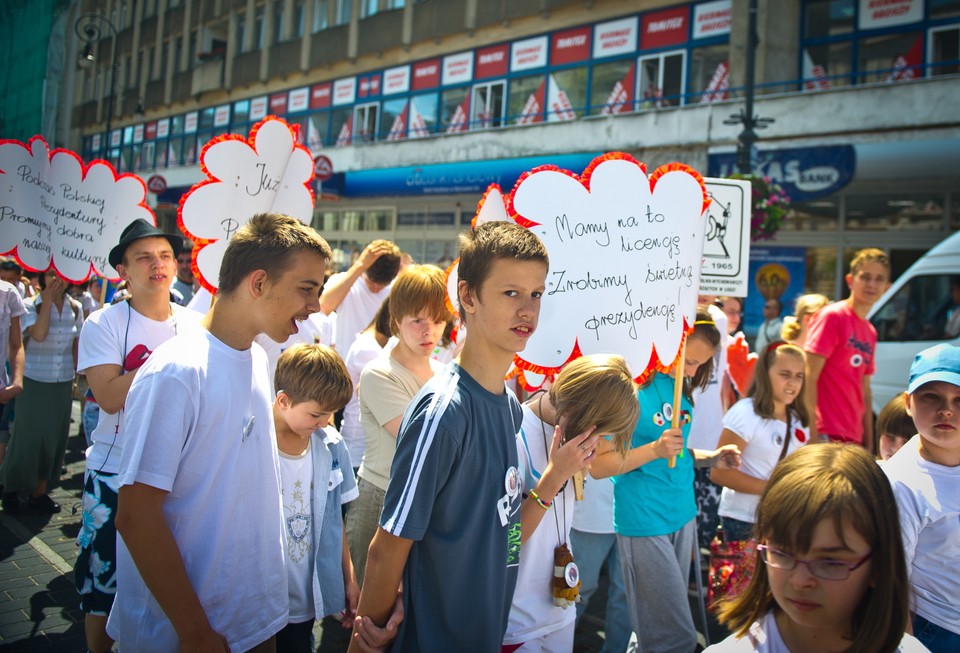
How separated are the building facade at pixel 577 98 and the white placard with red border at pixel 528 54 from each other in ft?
0.14

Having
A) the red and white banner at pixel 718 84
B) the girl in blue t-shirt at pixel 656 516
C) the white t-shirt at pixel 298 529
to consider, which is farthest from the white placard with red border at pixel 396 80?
the white t-shirt at pixel 298 529

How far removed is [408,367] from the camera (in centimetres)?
345

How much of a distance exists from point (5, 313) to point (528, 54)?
59.1 ft

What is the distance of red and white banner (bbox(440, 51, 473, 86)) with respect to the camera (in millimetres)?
22516

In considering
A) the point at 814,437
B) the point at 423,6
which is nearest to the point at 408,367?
the point at 814,437

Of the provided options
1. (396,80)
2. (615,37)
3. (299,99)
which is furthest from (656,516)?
(299,99)

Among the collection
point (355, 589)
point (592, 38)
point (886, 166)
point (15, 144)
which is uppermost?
point (592, 38)

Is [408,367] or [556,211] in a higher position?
[556,211]

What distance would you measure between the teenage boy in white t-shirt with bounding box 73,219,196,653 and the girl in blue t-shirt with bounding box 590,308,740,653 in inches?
77.7

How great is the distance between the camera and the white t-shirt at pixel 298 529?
8.54 ft

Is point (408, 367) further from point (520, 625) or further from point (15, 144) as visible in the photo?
point (15, 144)

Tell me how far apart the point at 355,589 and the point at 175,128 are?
36.8 m

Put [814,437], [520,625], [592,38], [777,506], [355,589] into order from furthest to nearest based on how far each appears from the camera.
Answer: [592,38]
[814,437]
[355,589]
[520,625]
[777,506]

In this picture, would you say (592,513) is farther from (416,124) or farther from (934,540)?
(416,124)
